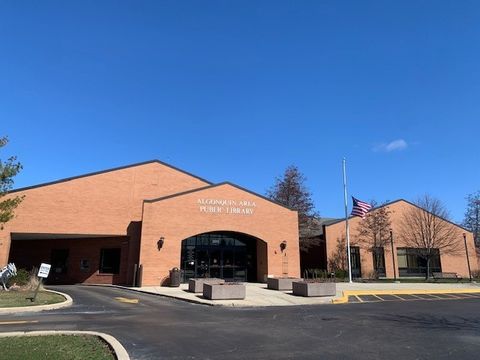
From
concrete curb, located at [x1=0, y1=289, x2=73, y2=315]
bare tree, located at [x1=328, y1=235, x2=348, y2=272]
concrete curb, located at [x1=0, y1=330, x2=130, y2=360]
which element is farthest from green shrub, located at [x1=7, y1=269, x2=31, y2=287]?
bare tree, located at [x1=328, y1=235, x2=348, y2=272]

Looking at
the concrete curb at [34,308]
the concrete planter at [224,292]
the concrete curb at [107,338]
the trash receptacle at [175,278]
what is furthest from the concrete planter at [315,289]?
the concrete curb at [107,338]

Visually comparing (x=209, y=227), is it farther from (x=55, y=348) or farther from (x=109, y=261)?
(x=55, y=348)

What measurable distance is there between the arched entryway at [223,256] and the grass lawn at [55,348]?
21709mm

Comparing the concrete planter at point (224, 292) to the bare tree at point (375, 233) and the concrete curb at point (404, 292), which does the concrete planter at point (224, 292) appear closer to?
the concrete curb at point (404, 292)

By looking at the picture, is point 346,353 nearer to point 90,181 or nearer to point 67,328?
point 67,328

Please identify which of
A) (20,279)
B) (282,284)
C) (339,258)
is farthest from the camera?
(339,258)

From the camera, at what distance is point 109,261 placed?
3341 centimetres

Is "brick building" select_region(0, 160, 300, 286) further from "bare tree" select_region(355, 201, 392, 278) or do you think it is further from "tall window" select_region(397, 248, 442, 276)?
"tall window" select_region(397, 248, 442, 276)

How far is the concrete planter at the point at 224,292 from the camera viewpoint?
20.1 metres

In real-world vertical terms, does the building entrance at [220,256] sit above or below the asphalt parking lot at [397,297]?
above

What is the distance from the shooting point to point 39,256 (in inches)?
1401

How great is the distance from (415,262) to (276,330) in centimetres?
3627

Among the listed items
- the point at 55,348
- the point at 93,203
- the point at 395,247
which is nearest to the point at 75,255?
the point at 93,203

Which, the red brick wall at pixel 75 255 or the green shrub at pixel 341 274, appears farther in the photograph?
the green shrub at pixel 341 274
